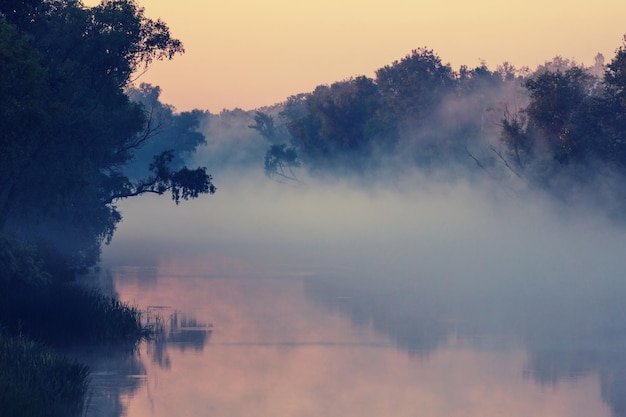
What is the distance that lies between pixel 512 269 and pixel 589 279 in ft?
18.5

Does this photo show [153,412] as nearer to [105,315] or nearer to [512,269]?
[105,315]

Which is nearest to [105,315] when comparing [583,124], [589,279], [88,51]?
[88,51]

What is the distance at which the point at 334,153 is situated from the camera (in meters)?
129

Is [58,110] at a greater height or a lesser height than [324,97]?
lesser

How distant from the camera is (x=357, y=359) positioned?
29969 mm

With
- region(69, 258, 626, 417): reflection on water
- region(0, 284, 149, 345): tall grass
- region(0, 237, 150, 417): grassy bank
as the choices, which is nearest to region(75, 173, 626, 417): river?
region(69, 258, 626, 417): reflection on water

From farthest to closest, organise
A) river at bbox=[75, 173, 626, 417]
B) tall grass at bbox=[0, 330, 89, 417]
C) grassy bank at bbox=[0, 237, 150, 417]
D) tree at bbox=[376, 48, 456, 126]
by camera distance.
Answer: tree at bbox=[376, 48, 456, 126] < river at bbox=[75, 173, 626, 417] < grassy bank at bbox=[0, 237, 150, 417] < tall grass at bbox=[0, 330, 89, 417]

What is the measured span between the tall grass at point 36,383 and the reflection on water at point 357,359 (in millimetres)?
1171

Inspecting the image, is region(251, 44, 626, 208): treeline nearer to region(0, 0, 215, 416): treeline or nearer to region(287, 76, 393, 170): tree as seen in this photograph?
region(287, 76, 393, 170): tree

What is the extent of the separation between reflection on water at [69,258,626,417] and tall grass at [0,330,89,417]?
46.1 inches

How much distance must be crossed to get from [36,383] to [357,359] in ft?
38.4

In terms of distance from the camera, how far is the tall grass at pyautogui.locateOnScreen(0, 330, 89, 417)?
1794 centimetres

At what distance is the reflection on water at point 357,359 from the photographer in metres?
24.1

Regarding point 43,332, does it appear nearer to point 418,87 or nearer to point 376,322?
point 376,322
